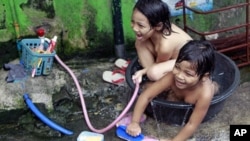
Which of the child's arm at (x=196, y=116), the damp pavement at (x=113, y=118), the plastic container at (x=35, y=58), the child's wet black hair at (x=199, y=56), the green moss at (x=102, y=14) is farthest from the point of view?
the green moss at (x=102, y=14)

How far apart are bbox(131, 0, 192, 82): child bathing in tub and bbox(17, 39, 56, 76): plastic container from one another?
2.44 feet

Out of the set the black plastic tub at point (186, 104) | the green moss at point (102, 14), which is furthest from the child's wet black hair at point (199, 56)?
the green moss at point (102, 14)

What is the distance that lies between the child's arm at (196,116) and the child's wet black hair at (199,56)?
18 centimetres

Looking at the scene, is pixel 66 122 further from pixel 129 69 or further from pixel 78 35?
pixel 78 35

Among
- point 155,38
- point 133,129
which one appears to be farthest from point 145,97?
point 155,38

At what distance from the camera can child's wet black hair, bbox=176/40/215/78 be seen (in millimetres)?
2568

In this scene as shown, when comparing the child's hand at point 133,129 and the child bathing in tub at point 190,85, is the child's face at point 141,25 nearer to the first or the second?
the child bathing in tub at point 190,85

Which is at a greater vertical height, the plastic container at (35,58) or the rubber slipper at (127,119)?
the plastic container at (35,58)

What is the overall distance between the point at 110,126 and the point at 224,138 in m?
0.72

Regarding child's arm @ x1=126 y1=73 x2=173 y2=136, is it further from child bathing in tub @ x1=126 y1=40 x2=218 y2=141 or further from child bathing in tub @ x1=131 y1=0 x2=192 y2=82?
child bathing in tub @ x1=131 y1=0 x2=192 y2=82

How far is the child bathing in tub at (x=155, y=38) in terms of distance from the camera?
2916 millimetres

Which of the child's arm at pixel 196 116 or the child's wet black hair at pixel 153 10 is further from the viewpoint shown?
the child's wet black hair at pixel 153 10

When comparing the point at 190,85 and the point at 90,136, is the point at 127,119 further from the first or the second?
the point at 190,85

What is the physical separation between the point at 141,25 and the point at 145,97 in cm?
46
